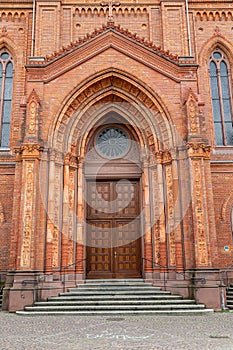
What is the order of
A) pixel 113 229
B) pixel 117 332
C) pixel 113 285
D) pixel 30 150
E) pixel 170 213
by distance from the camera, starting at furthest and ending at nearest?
pixel 113 229
pixel 170 213
pixel 113 285
pixel 30 150
pixel 117 332

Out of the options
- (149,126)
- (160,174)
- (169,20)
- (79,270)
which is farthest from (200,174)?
(169,20)

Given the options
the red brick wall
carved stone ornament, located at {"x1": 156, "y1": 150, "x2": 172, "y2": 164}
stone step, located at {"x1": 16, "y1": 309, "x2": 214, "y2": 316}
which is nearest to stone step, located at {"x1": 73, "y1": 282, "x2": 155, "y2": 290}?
stone step, located at {"x1": 16, "y1": 309, "x2": 214, "y2": 316}

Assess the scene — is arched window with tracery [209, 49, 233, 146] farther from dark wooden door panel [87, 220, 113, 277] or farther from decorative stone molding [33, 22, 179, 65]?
dark wooden door panel [87, 220, 113, 277]

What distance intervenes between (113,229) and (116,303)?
4254 mm

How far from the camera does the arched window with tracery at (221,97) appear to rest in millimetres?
18016

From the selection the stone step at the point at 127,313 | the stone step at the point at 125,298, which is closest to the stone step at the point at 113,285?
the stone step at the point at 125,298

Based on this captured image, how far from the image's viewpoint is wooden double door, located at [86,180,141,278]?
1498 cm

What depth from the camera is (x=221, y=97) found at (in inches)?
724

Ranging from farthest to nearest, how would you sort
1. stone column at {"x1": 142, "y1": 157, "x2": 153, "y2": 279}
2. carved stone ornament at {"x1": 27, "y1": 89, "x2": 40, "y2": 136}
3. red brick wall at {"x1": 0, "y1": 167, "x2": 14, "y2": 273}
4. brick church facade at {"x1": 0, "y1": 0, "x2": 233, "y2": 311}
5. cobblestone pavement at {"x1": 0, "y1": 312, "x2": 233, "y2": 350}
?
red brick wall at {"x1": 0, "y1": 167, "x2": 14, "y2": 273}
stone column at {"x1": 142, "y1": 157, "x2": 153, "y2": 279}
carved stone ornament at {"x1": 27, "y1": 89, "x2": 40, "y2": 136}
brick church facade at {"x1": 0, "y1": 0, "x2": 233, "y2": 311}
cobblestone pavement at {"x1": 0, "y1": 312, "x2": 233, "y2": 350}

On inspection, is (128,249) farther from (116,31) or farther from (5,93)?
(5,93)

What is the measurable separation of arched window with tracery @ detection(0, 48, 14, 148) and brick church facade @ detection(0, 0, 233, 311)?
60 millimetres

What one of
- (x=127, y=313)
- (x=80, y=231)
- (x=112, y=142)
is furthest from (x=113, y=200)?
(x=127, y=313)

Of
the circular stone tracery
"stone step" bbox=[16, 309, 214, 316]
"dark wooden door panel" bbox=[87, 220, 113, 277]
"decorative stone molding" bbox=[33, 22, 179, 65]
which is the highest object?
"decorative stone molding" bbox=[33, 22, 179, 65]

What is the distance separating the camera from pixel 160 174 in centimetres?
1438
